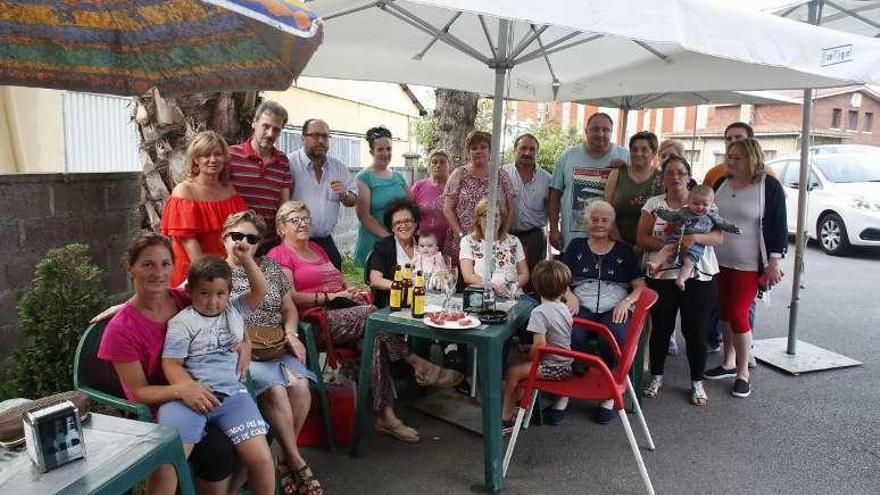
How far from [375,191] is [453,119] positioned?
3.36m

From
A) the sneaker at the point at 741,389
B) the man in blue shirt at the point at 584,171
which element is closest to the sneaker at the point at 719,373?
the sneaker at the point at 741,389

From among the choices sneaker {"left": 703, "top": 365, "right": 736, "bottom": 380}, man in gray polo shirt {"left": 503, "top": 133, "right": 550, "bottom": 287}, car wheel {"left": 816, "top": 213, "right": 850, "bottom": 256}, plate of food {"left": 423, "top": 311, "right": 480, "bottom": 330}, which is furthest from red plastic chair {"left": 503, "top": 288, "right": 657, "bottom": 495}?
car wheel {"left": 816, "top": 213, "right": 850, "bottom": 256}

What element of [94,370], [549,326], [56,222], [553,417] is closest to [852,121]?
[553,417]

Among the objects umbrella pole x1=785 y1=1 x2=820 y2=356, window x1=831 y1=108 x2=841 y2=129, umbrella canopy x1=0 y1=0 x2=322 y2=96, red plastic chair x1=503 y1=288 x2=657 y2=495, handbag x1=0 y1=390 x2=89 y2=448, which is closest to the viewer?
handbag x1=0 y1=390 x2=89 y2=448

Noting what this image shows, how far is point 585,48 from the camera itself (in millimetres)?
4266

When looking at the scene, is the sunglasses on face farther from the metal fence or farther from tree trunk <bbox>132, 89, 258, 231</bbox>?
the metal fence

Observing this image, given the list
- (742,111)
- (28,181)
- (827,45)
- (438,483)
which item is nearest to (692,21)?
(827,45)

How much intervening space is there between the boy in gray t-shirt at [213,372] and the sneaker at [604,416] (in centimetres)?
209

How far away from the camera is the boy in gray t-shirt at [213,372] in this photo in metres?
2.23

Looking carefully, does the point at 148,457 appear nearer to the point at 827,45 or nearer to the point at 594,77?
the point at 827,45

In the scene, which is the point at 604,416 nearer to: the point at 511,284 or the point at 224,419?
the point at 511,284

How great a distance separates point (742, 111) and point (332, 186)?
90.3ft

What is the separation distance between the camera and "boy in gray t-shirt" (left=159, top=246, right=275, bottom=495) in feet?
7.30

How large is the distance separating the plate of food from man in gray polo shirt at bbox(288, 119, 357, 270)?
120cm
